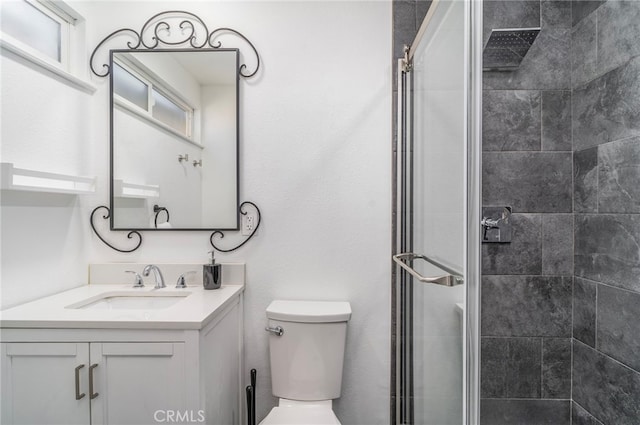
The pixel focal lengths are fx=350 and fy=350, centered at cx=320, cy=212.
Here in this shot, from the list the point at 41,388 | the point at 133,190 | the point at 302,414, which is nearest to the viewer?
the point at 41,388

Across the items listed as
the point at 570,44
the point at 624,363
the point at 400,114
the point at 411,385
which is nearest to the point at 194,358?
the point at 411,385

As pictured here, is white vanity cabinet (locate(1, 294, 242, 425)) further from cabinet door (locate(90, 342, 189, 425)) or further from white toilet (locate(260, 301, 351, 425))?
white toilet (locate(260, 301, 351, 425))

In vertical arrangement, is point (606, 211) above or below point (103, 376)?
above

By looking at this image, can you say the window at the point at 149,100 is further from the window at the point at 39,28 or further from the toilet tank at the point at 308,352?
the toilet tank at the point at 308,352

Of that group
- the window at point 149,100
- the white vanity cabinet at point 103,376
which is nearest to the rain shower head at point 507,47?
the window at point 149,100

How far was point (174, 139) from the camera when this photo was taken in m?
1.69

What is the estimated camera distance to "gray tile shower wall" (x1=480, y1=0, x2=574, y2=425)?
4.81ft

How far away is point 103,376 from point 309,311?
773 millimetres

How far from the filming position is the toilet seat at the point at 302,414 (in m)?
1.38

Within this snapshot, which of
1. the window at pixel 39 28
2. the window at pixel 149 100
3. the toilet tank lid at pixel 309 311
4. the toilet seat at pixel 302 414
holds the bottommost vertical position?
the toilet seat at pixel 302 414

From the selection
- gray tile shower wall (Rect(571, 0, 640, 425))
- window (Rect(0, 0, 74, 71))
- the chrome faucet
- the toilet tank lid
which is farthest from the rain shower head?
window (Rect(0, 0, 74, 71))

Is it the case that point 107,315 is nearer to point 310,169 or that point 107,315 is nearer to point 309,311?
point 309,311

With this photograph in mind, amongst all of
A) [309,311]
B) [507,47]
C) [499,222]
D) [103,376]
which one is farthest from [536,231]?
[103,376]

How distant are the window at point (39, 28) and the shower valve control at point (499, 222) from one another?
6.37ft
